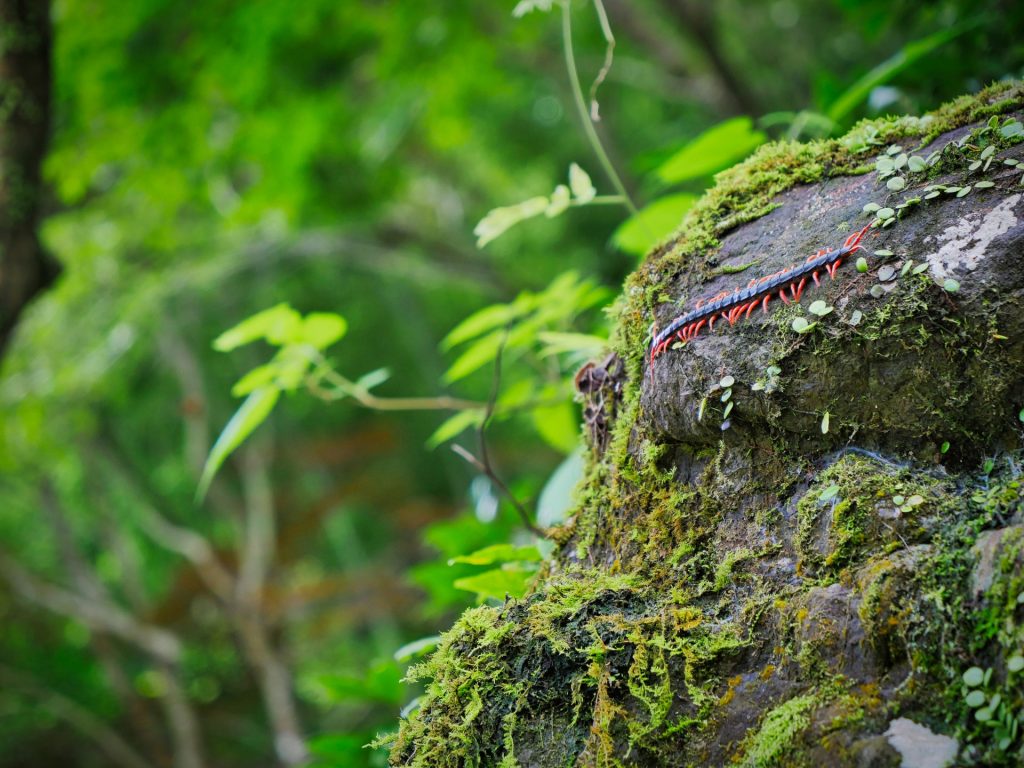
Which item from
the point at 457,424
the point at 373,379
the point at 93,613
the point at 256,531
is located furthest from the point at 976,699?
the point at 93,613

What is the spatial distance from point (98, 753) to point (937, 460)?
41.2ft

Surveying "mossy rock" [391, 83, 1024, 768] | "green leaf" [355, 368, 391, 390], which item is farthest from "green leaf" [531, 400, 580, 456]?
"mossy rock" [391, 83, 1024, 768]

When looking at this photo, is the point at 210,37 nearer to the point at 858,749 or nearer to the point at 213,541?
the point at 858,749

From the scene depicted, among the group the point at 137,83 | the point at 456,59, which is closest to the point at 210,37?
the point at 137,83

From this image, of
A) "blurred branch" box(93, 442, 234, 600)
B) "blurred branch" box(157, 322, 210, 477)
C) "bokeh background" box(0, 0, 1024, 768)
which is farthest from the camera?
"blurred branch" box(93, 442, 234, 600)

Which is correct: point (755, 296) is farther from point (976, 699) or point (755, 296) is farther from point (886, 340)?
point (976, 699)

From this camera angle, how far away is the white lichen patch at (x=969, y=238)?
930 millimetres

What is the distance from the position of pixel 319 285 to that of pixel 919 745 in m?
10.9

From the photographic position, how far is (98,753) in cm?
1052

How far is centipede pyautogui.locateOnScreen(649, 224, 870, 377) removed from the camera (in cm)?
102

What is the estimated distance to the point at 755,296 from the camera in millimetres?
1055

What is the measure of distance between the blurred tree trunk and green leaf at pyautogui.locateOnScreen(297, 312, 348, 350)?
2046 mm

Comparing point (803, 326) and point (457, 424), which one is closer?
point (803, 326)

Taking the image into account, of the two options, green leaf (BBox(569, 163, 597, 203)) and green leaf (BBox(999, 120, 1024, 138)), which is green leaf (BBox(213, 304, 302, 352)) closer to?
green leaf (BBox(569, 163, 597, 203))
